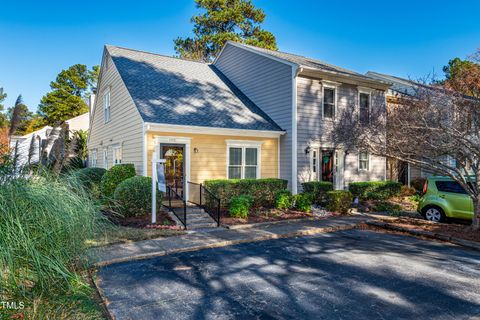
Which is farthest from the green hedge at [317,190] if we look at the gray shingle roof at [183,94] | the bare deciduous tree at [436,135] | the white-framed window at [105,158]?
the white-framed window at [105,158]

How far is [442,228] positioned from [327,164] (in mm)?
5778

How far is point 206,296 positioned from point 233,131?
8.00m

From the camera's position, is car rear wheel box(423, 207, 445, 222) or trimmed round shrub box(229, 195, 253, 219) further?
trimmed round shrub box(229, 195, 253, 219)

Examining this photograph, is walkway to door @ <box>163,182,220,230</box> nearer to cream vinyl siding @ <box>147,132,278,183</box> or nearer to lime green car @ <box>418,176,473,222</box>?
cream vinyl siding @ <box>147,132,278,183</box>

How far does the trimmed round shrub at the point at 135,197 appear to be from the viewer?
8906 millimetres

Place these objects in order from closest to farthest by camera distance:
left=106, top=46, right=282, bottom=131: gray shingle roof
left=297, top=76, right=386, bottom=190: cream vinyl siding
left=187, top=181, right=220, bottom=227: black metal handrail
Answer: left=187, top=181, right=220, bottom=227: black metal handrail < left=106, top=46, right=282, bottom=131: gray shingle roof < left=297, top=76, right=386, bottom=190: cream vinyl siding

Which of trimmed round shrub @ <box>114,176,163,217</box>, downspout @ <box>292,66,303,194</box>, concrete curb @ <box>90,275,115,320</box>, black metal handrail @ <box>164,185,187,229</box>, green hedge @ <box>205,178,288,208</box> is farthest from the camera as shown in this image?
downspout @ <box>292,66,303,194</box>

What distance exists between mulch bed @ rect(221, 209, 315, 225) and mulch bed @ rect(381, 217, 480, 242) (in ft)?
8.96

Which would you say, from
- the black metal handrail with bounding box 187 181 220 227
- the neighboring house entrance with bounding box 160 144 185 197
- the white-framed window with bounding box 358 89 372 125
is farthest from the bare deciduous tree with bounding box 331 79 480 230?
the neighboring house entrance with bounding box 160 144 185 197

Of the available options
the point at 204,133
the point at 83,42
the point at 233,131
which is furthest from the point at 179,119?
the point at 83,42

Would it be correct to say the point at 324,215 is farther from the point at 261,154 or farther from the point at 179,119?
the point at 179,119

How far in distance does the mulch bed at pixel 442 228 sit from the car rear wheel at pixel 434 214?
2.08 feet

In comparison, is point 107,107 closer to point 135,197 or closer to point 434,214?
point 135,197

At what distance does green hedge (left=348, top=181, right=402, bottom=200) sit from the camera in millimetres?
13133
